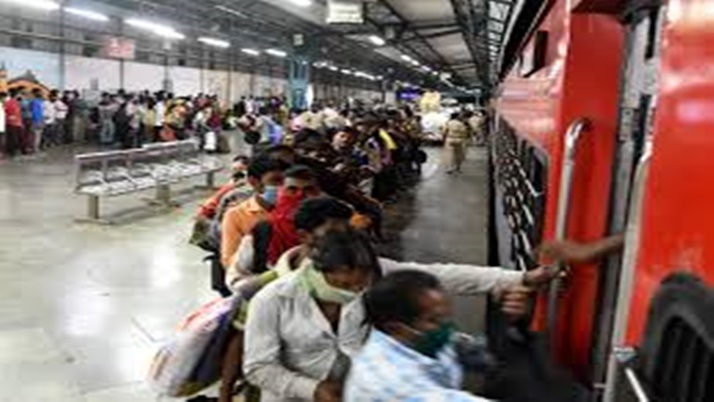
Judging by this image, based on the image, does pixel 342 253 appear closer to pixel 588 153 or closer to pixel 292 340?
pixel 292 340

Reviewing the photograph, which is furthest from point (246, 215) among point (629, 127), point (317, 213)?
point (629, 127)

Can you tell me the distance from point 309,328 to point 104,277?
223 inches

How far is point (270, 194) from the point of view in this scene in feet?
13.6

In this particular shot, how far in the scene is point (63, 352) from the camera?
549 cm

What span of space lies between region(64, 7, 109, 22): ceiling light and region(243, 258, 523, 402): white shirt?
833 inches

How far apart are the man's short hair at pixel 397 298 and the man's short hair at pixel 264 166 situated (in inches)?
96.9

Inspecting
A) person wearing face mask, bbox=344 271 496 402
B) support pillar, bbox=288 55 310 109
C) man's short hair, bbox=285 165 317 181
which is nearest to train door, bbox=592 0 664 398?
person wearing face mask, bbox=344 271 496 402

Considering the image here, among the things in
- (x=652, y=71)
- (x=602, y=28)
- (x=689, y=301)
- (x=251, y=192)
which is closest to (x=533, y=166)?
(x=251, y=192)

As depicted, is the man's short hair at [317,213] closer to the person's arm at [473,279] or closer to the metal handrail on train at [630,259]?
the person's arm at [473,279]

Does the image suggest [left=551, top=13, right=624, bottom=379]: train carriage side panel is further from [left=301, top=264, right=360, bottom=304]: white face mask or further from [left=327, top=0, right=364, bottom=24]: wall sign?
[left=327, top=0, right=364, bottom=24]: wall sign

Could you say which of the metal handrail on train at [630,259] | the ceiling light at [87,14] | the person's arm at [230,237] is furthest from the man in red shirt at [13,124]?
the metal handrail on train at [630,259]

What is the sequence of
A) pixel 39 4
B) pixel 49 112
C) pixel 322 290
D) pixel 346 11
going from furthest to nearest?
pixel 39 4 < pixel 49 112 < pixel 346 11 < pixel 322 290

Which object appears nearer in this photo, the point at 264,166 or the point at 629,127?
the point at 629,127

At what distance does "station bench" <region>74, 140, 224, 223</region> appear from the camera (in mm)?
10789
